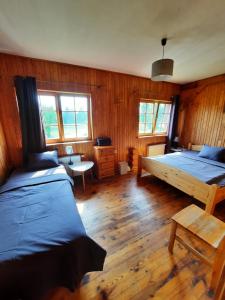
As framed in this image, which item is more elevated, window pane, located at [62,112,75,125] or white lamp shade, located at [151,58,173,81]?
white lamp shade, located at [151,58,173,81]

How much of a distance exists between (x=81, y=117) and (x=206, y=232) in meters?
2.76

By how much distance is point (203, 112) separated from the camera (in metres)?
3.54

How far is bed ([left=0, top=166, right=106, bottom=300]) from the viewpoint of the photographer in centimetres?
82

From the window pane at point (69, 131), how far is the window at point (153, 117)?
187 cm

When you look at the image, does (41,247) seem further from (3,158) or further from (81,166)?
(3,158)

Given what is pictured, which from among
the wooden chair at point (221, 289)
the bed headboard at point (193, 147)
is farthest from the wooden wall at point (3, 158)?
the bed headboard at point (193, 147)

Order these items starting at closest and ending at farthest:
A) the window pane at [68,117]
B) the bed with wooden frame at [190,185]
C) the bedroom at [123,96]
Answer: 1. the bedroom at [123,96]
2. the bed with wooden frame at [190,185]
3. the window pane at [68,117]

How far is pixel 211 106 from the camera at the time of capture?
3350mm

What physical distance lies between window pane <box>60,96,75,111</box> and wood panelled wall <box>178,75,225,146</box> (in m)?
3.25

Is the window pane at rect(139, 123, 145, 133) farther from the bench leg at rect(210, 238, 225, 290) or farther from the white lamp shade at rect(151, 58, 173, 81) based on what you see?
the bench leg at rect(210, 238, 225, 290)

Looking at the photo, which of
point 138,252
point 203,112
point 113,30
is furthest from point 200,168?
point 113,30

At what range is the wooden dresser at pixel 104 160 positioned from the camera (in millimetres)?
2912

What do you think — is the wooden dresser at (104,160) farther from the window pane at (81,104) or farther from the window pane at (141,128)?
the window pane at (141,128)

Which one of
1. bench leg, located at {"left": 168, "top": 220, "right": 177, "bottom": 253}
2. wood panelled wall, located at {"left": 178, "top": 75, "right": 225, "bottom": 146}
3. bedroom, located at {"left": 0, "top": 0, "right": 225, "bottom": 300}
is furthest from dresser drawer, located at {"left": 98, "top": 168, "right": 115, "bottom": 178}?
wood panelled wall, located at {"left": 178, "top": 75, "right": 225, "bottom": 146}
